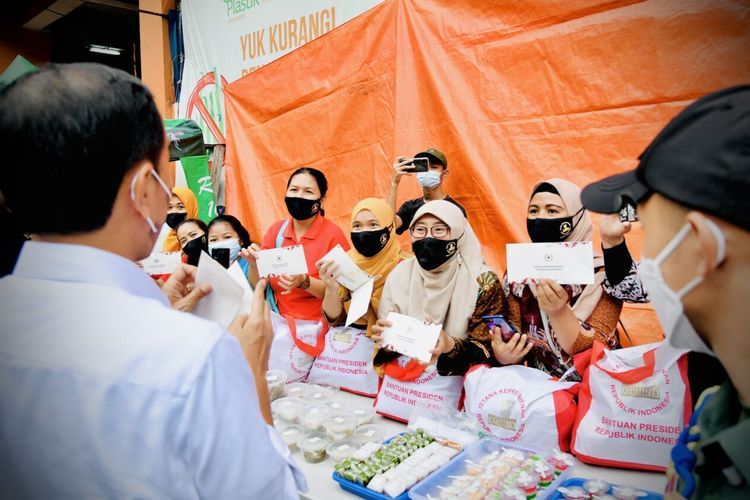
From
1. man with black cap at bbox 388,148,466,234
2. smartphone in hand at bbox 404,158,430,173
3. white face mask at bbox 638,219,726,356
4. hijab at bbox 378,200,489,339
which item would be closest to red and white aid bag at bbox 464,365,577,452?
hijab at bbox 378,200,489,339

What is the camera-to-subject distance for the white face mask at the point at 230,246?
345 centimetres

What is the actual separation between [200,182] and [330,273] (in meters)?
3.37

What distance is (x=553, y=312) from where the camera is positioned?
6.68 feet

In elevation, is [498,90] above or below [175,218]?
above

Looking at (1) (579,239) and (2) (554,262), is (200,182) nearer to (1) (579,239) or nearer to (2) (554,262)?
(1) (579,239)

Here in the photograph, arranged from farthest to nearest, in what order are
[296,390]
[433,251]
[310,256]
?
[310,256] < [296,390] < [433,251]

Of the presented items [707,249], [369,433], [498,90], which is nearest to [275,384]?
[369,433]

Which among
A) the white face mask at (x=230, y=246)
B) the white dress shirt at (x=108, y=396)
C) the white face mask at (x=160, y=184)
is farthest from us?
the white face mask at (x=230, y=246)

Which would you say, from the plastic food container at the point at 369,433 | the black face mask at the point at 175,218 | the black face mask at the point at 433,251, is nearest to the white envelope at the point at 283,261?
the black face mask at the point at 433,251

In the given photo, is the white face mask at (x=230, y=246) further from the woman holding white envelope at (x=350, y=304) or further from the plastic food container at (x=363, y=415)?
the plastic food container at (x=363, y=415)

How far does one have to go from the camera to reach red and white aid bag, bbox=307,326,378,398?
8.79 feet

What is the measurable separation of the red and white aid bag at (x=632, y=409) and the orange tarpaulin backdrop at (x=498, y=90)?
94cm

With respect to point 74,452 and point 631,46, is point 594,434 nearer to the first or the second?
point 74,452

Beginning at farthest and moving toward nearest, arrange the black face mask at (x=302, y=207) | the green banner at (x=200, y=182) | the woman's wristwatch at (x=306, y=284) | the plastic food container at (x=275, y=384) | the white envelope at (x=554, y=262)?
the green banner at (x=200, y=182) < the black face mask at (x=302, y=207) < the woman's wristwatch at (x=306, y=284) < the plastic food container at (x=275, y=384) < the white envelope at (x=554, y=262)
